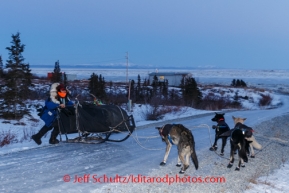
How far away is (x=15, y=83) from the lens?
69.6 feet

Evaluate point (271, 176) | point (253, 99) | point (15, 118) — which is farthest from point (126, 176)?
point (253, 99)

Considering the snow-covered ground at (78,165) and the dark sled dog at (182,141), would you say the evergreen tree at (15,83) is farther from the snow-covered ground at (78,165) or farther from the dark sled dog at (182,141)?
the dark sled dog at (182,141)

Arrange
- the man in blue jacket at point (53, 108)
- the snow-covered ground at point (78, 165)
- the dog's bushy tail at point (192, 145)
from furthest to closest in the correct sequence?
the man in blue jacket at point (53, 108), the dog's bushy tail at point (192, 145), the snow-covered ground at point (78, 165)

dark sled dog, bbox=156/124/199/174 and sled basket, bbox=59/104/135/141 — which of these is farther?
sled basket, bbox=59/104/135/141

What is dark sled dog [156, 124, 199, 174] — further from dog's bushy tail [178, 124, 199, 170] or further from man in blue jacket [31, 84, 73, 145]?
man in blue jacket [31, 84, 73, 145]

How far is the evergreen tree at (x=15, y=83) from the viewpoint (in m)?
20.8

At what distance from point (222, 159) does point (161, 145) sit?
2.25 meters

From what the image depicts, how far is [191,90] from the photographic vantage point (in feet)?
129

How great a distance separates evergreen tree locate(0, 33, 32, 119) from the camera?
20814mm

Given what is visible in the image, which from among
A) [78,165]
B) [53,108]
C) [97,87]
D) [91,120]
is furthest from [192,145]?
[97,87]

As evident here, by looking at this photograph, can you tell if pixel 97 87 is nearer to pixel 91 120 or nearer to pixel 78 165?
pixel 91 120

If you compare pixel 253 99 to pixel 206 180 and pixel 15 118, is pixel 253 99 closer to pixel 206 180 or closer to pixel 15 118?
pixel 15 118

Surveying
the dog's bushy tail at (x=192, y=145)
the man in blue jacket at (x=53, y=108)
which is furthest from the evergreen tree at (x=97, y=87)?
the dog's bushy tail at (x=192, y=145)

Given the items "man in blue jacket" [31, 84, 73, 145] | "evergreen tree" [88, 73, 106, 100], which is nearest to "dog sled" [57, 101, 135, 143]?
"man in blue jacket" [31, 84, 73, 145]
